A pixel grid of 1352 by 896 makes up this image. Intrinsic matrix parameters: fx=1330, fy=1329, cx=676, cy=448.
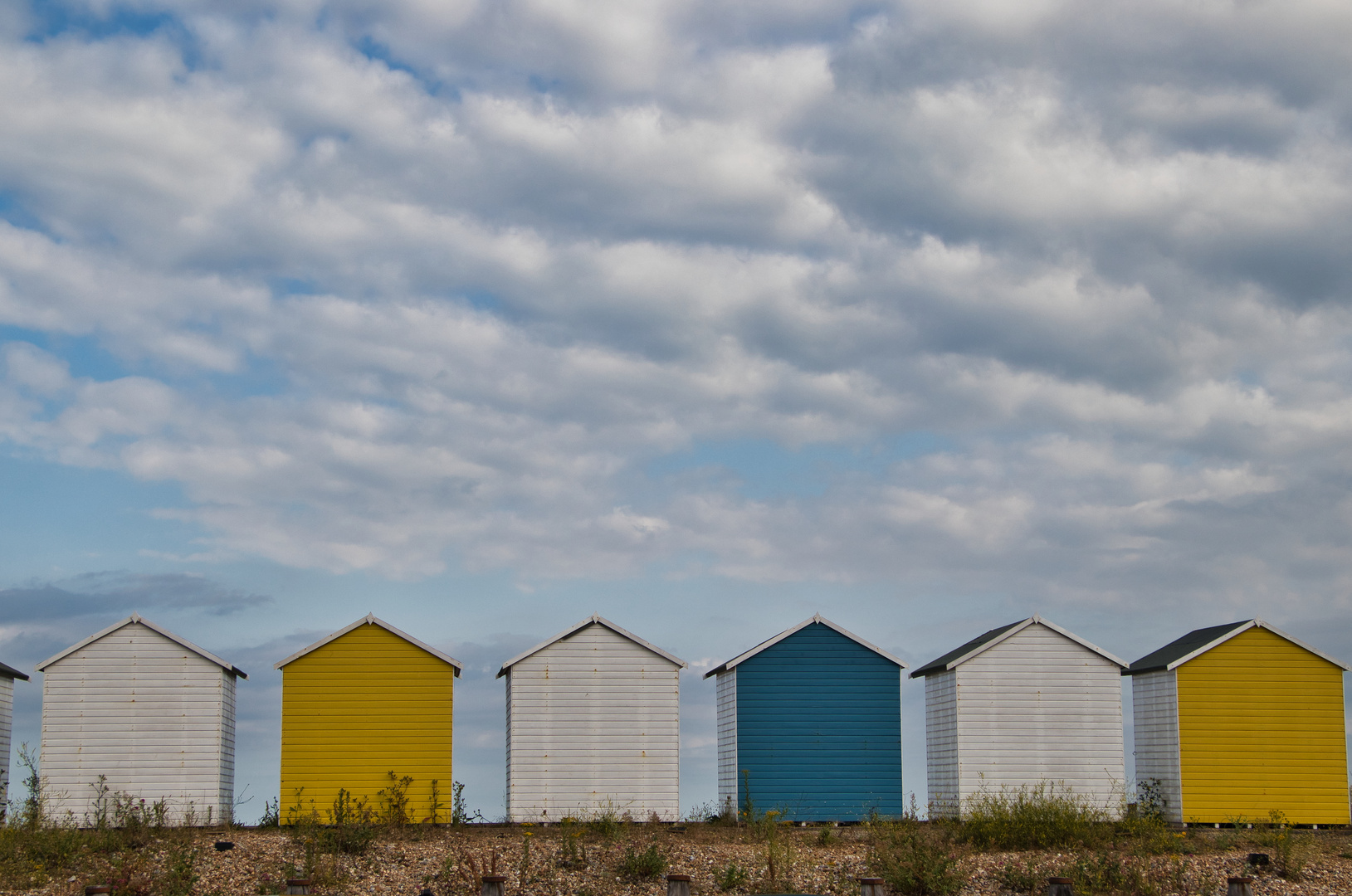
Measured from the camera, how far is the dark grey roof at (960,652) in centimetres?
3042

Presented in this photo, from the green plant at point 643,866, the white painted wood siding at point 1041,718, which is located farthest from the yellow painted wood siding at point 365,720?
the white painted wood siding at point 1041,718

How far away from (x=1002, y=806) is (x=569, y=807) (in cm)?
882

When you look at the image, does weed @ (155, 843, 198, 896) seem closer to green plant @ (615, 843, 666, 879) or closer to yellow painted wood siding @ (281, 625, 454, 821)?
yellow painted wood siding @ (281, 625, 454, 821)

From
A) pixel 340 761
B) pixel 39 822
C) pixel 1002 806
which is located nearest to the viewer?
pixel 39 822

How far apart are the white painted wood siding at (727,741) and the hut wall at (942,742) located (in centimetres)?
457

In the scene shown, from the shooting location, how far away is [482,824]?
88.3 ft

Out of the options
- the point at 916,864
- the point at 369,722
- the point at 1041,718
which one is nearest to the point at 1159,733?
the point at 1041,718

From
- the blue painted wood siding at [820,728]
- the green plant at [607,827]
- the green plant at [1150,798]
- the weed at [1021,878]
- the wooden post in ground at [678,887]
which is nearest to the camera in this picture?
the wooden post in ground at [678,887]

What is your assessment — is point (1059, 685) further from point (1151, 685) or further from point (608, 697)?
point (608, 697)

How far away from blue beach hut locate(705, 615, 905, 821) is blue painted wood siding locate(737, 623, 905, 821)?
18 mm

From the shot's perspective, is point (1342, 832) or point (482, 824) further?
point (1342, 832)

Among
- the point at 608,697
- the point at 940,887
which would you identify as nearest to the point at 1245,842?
the point at 940,887

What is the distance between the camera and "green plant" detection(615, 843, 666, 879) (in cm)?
2130

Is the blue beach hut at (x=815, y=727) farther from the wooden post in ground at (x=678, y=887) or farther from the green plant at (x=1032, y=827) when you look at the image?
the wooden post in ground at (x=678, y=887)
